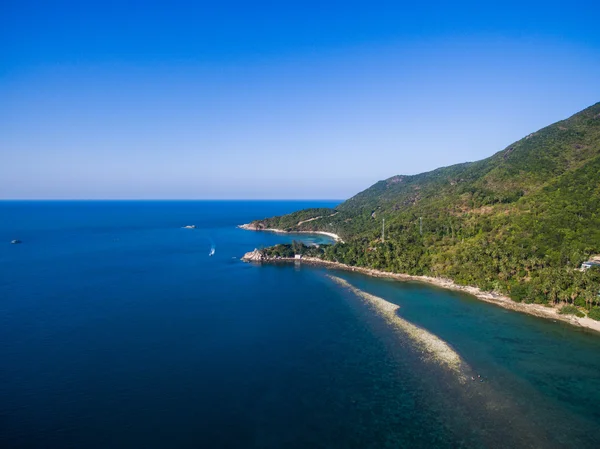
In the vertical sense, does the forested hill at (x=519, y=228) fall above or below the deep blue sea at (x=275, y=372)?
above

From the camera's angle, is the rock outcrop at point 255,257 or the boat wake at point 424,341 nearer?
the boat wake at point 424,341

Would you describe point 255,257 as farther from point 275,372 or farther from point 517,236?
point 517,236

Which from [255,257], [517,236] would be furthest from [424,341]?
[255,257]

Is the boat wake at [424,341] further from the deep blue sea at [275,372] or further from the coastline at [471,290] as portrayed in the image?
the coastline at [471,290]

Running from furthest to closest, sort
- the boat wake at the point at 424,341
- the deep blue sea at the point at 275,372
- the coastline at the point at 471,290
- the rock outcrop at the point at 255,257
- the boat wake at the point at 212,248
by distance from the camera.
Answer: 1. the boat wake at the point at 212,248
2. the rock outcrop at the point at 255,257
3. the coastline at the point at 471,290
4. the boat wake at the point at 424,341
5. the deep blue sea at the point at 275,372

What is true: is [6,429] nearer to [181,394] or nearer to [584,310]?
[181,394]

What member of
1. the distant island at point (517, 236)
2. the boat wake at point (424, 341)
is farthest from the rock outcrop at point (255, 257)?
the boat wake at point (424, 341)

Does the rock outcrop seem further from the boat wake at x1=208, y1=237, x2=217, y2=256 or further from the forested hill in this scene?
the forested hill
